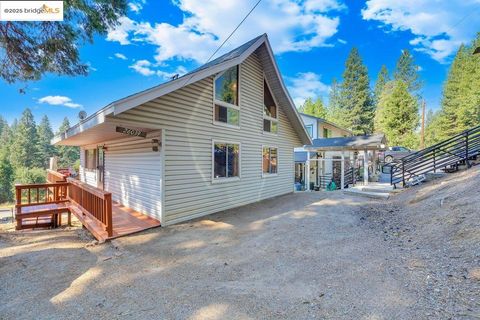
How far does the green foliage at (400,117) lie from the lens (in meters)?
24.1

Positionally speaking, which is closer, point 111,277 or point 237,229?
point 111,277

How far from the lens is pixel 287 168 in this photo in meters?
11.3

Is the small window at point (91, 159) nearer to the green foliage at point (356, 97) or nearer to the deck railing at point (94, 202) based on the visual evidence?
the deck railing at point (94, 202)

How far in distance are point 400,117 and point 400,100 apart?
178 cm

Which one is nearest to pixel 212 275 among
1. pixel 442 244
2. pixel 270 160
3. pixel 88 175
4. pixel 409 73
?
pixel 442 244

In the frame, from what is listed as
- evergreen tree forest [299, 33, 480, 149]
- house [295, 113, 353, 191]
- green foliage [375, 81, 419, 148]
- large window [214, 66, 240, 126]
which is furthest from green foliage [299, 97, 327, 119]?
large window [214, 66, 240, 126]

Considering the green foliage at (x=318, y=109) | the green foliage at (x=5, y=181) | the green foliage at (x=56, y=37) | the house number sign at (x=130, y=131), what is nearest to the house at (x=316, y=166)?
A: the house number sign at (x=130, y=131)

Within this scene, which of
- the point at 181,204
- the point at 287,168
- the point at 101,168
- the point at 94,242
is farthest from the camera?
the point at 287,168

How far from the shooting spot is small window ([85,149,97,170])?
11439mm

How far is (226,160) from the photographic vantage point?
25.8ft

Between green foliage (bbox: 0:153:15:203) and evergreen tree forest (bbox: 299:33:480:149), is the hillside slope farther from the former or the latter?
green foliage (bbox: 0:153:15:203)

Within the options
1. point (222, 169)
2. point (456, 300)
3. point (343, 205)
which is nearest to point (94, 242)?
point (222, 169)

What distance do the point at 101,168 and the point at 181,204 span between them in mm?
6206

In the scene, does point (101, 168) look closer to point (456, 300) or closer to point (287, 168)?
point (287, 168)
